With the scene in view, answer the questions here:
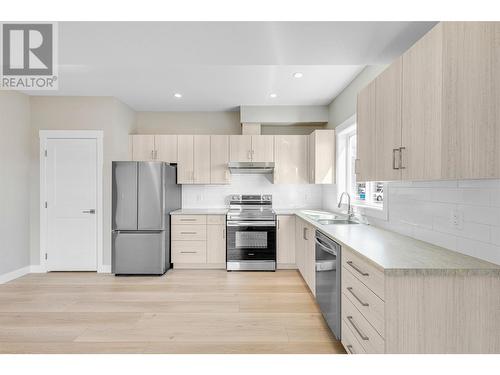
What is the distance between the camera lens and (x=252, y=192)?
16.5 ft

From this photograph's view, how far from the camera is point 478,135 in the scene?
56.4 inches

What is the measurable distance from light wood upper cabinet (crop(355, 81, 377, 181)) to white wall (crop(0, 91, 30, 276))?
433 cm

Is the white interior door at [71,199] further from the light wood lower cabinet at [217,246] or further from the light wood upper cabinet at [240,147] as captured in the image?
the light wood upper cabinet at [240,147]

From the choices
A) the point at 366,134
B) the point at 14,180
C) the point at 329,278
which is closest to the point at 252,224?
the point at 329,278

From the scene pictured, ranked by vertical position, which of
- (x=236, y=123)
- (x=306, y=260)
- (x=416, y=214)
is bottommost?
(x=306, y=260)

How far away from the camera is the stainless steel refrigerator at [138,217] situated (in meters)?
4.09

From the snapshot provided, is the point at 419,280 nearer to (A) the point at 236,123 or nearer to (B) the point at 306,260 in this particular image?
→ (B) the point at 306,260

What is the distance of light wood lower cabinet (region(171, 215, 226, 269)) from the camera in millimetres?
4414

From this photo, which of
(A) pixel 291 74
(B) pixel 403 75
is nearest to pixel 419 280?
(B) pixel 403 75

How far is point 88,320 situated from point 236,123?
3.58 meters

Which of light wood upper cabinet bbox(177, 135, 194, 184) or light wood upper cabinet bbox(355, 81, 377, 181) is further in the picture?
light wood upper cabinet bbox(177, 135, 194, 184)

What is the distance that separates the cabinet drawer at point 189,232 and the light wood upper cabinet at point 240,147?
48.5 inches

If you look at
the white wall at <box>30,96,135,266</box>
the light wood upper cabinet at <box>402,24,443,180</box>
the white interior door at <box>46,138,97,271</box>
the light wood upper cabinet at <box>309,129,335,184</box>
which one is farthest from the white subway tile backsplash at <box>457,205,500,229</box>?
the white interior door at <box>46,138,97,271</box>

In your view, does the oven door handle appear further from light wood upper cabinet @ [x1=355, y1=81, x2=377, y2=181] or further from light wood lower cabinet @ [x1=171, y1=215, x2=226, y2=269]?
light wood upper cabinet @ [x1=355, y1=81, x2=377, y2=181]
